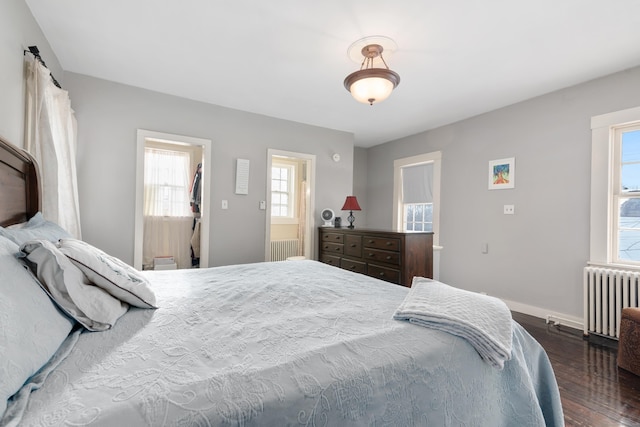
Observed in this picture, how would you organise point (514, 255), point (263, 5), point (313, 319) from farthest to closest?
point (514, 255), point (263, 5), point (313, 319)

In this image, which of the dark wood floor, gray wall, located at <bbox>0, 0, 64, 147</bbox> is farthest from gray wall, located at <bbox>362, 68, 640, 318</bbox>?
gray wall, located at <bbox>0, 0, 64, 147</bbox>

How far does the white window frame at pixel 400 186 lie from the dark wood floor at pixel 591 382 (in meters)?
1.83

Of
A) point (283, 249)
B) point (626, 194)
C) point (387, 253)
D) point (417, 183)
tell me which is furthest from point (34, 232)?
point (417, 183)

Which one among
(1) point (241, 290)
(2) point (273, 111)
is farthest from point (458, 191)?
(1) point (241, 290)

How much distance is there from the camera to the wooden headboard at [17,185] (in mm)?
1366

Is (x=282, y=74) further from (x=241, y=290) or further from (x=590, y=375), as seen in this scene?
(x=590, y=375)

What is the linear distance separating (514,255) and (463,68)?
2.23 metres

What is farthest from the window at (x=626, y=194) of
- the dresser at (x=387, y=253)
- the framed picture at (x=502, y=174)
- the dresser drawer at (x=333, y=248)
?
the dresser drawer at (x=333, y=248)

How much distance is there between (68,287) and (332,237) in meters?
3.26

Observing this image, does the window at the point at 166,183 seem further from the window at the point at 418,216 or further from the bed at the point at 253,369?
the window at the point at 418,216

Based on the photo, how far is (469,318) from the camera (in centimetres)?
101

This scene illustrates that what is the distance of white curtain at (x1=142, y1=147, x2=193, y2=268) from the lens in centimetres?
425

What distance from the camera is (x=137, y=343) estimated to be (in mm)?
871

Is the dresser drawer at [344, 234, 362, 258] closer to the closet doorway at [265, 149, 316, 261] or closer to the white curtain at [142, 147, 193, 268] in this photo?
the closet doorway at [265, 149, 316, 261]
